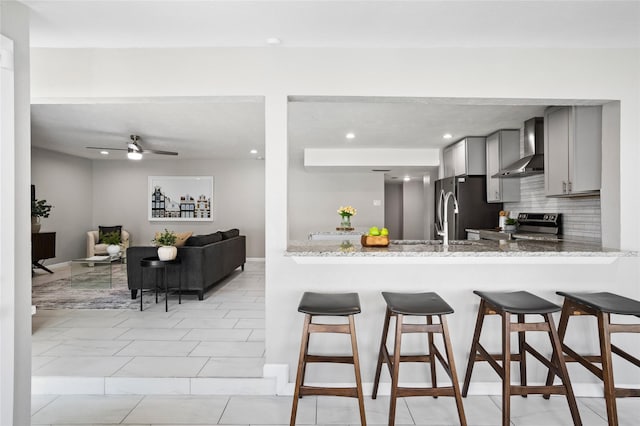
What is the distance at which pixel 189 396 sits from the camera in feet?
7.89

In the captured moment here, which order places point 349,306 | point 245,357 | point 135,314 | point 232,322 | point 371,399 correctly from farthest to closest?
point 135,314 < point 232,322 < point 245,357 < point 371,399 < point 349,306

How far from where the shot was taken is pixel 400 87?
2.46 metres

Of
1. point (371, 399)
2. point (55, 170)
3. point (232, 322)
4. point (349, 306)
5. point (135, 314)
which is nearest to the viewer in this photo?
point (349, 306)

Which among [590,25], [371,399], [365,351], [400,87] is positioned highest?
[590,25]

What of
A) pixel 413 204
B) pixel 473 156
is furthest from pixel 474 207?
pixel 413 204

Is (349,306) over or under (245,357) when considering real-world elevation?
over

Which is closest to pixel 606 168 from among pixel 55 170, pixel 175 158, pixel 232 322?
pixel 232 322

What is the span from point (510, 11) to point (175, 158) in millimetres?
7361

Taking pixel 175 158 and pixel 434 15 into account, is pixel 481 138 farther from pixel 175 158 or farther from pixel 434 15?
pixel 175 158

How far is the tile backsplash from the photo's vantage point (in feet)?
11.8

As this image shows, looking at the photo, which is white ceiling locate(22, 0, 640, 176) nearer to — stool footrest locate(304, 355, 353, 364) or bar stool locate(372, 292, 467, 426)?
bar stool locate(372, 292, 467, 426)

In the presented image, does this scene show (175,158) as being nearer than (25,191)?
No

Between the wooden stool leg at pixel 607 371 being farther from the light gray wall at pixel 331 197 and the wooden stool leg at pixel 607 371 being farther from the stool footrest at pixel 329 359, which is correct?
the light gray wall at pixel 331 197

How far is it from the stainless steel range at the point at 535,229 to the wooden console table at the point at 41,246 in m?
7.09
